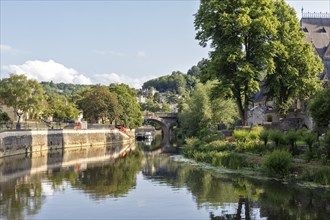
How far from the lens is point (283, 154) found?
34.1m

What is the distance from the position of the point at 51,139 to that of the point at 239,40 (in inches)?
1557

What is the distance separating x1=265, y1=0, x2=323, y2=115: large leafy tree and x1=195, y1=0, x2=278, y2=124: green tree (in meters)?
2.23

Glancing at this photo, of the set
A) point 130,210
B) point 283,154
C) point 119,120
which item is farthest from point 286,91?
point 119,120

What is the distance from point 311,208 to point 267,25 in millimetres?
28523

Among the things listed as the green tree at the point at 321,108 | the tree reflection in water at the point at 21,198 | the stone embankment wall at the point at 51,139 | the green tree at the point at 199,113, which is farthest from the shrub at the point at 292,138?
the green tree at the point at 199,113

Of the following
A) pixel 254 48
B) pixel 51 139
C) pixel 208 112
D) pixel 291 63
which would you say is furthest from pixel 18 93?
pixel 291 63

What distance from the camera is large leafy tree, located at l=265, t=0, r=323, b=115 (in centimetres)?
5256

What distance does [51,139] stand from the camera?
76.7 metres

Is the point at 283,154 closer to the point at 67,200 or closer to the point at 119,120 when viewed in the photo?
the point at 67,200

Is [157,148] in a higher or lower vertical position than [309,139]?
lower

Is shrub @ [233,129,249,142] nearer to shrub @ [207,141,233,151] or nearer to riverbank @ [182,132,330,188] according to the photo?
riverbank @ [182,132,330,188]

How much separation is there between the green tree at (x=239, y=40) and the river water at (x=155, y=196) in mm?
13121

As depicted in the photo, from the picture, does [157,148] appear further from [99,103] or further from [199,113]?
[99,103]

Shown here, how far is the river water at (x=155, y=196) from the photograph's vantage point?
75.7 feet
